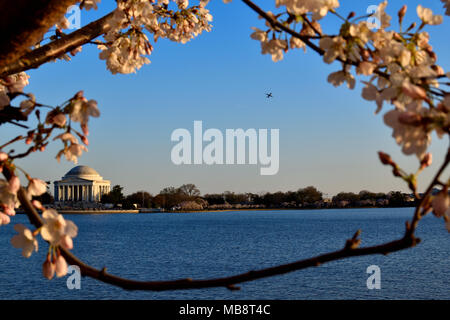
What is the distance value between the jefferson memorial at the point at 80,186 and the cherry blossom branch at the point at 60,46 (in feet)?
362

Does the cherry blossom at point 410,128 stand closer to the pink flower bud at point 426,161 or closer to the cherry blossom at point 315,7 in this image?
the pink flower bud at point 426,161

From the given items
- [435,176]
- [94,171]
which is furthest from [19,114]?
[94,171]

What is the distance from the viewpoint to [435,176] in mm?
1099

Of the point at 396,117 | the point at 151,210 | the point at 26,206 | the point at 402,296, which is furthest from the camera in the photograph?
the point at 151,210

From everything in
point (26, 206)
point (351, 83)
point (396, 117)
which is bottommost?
point (26, 206)

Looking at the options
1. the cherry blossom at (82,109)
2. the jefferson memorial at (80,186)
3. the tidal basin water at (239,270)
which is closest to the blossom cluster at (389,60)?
the cherry blossom at (82,109)

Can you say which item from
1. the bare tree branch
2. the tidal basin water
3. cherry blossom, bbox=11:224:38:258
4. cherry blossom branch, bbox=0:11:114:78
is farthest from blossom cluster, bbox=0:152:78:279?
the tidal basin water

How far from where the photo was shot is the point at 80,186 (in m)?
111

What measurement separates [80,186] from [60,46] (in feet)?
373

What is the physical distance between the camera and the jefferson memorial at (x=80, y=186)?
10919 centimetres

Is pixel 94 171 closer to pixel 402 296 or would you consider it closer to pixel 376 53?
pixel 402 296

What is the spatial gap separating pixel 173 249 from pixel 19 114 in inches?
1843

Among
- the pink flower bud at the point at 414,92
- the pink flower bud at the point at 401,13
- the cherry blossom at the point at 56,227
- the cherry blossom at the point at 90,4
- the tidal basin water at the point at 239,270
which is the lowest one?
the tidal basin water at the point at 239,270

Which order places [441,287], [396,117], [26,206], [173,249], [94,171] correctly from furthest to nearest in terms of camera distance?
[94,171] < [173,249] < [441,287] < [26,206] < [396,117]
